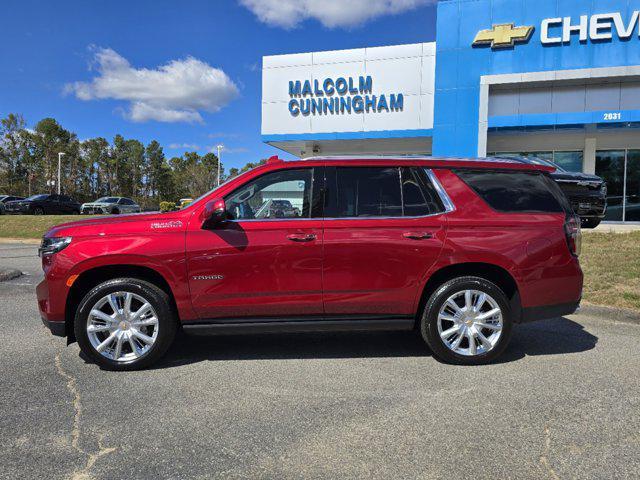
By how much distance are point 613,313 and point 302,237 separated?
4508 mm

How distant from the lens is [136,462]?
Answer: 2.75 m

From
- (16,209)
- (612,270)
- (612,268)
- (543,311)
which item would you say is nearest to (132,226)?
(543,311)

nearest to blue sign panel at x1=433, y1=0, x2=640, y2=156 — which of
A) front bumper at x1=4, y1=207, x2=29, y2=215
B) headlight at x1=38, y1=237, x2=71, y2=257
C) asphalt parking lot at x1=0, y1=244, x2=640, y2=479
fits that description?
asphalt parking lot at x1=0, y1=244, x2=640, y2=479

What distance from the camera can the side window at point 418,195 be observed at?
436 centimetres

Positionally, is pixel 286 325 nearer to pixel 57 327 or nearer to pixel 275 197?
pixel 275 197

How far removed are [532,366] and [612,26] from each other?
1740 cm

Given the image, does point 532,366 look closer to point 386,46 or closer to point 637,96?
point 637,96

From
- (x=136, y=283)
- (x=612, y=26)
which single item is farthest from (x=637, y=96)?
(x=136, y=283)

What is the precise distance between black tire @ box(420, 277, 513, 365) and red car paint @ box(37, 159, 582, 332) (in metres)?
0.16

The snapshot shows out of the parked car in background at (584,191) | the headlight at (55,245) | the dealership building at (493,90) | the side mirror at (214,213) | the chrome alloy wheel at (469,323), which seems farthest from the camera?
the dealership building at (493,90)

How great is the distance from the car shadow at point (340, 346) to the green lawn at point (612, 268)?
1384 mm

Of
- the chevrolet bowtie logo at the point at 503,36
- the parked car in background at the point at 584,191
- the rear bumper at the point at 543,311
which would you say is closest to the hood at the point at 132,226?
the rear bumper at the point at 543,311

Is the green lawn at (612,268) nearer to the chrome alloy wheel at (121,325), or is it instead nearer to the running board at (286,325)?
the running board at (286,325)

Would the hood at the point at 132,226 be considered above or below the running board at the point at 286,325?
above
